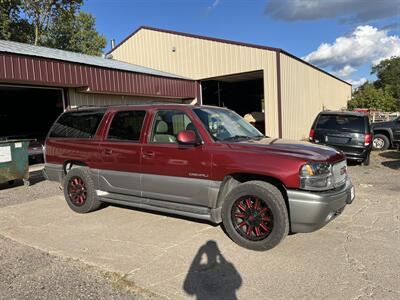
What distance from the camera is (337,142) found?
10.8 m

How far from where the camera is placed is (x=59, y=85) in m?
12.5

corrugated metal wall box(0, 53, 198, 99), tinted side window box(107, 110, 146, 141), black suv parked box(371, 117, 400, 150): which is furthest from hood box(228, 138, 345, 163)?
black suv parked box(371, 117, 400, 150)

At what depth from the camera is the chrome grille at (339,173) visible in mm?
4505

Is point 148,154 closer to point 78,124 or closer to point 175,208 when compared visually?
point 175,208

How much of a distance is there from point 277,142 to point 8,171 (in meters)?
6.94

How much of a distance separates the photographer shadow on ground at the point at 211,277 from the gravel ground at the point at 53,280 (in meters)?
0.57

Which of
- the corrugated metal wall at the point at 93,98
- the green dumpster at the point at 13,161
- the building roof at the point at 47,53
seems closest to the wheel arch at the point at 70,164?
the green dumpster at the point at 13,161

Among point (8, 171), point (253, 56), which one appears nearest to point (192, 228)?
point (8, 171)

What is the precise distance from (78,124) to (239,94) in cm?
2465

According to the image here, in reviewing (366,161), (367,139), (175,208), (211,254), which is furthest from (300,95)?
(211,254)

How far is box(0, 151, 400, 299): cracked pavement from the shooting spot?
351 centimetres

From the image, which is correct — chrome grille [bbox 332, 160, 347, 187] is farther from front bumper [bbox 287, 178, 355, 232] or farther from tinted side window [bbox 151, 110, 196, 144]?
tinted side window [bbox 151, 110, 196, 144]

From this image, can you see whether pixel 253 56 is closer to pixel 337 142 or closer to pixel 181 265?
pixel 337 142

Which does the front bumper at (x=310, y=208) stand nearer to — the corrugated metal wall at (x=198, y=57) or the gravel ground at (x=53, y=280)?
the gravel ground at (x=53, y=280)
